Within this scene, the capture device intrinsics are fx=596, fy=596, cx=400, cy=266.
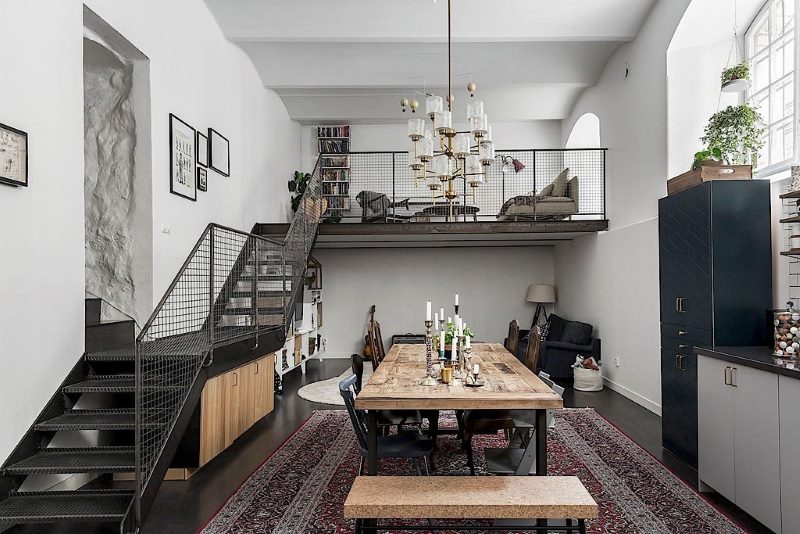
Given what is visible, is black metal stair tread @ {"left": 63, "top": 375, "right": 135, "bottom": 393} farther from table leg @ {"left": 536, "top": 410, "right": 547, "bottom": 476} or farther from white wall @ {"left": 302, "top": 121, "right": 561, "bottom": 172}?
white wall @ {"left": 302, "top": 121, "right": 561, "bottom": 172}

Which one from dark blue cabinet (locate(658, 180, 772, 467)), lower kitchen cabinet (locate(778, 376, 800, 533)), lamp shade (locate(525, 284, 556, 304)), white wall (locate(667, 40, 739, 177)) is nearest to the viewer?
lower kitchen cabinet (locate(778, 376, 800, 533))

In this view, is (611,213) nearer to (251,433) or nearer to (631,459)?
(631,459)

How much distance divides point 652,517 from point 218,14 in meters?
6.68

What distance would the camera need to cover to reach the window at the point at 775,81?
4918 millimetres

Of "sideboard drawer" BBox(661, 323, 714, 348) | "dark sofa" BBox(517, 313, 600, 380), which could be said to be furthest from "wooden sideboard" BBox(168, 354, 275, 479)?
"dark sofa" BBox(517, 313, 600, 380)

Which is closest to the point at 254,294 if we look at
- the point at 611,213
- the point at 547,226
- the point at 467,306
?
the point at 547,226

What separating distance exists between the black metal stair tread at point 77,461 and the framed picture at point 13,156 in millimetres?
1616

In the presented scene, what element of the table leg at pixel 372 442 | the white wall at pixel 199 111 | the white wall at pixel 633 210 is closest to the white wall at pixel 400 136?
the white wall at pixel 199 111

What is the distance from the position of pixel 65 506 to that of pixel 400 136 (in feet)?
30.6

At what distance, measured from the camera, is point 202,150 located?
6465mm

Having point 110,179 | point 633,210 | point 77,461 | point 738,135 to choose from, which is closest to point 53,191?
point 110,179

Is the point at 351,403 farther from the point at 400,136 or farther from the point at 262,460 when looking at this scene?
the point at 400,136

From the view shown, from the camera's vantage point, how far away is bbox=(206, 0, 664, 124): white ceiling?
7004 millimetres

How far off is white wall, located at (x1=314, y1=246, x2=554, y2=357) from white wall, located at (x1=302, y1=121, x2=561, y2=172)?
198 cm
